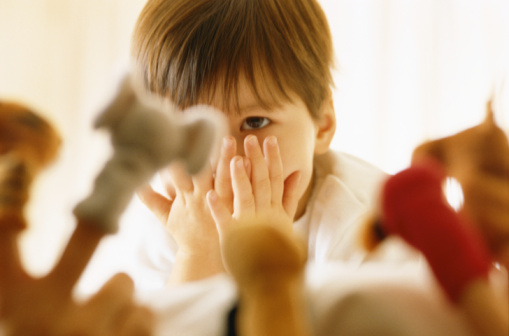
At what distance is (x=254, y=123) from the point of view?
561mm

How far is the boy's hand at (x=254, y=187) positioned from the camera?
42 cm

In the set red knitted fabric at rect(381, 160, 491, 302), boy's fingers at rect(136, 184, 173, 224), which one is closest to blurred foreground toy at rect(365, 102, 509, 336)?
red knitted fabric at rect(381, 160, 491, 302)

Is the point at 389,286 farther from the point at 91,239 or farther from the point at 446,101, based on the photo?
the point at 446,101

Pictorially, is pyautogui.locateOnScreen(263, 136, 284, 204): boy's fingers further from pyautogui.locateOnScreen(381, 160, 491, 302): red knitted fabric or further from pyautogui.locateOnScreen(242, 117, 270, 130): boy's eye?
pyautogui.locateOnScreen(381, 160, 491, 302): red knitted fabric

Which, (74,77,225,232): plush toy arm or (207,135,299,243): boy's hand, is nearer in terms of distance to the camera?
(74,77,225,232): plush toy arm

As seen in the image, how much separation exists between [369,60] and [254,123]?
0.53 metres

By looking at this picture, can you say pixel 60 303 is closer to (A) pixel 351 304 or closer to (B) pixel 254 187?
(A) pixel 351 304

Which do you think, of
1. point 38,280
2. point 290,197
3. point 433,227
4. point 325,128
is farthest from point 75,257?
point 325,128

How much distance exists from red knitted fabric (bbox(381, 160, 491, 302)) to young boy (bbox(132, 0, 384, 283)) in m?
0.21

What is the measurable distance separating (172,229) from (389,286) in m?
0.41

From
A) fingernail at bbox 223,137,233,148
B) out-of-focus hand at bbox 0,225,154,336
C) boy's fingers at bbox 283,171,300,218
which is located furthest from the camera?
boy's fingers at bbox 283,171,300,218

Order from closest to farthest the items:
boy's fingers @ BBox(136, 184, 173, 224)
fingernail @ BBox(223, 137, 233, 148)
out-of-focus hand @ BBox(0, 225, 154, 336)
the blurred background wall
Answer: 1. out-of-focus hand @ BBox(0, 225, 154, 336)
2. fingernail @ BBox(223, 137, 233, 148)
3. boy's fingers @ BBox(136, 184, 173, 224)
4. the blurred background wall

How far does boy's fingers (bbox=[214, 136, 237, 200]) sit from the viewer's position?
1.36 feet

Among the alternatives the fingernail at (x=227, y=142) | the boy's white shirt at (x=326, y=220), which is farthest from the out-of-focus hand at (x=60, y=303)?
the boy's white shirt at (x=326, y=220)
